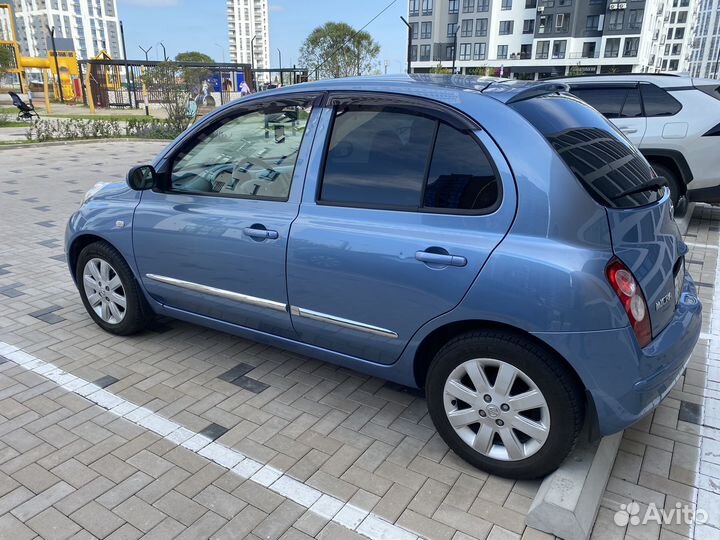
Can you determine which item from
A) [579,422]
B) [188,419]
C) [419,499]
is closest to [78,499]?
[188,419]

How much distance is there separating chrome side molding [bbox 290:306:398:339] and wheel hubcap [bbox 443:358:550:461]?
1.33 ft

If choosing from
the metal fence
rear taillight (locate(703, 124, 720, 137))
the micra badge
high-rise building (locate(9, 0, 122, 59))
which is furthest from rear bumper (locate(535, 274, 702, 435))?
high-rise building (locate(9, 0, 122, 59))

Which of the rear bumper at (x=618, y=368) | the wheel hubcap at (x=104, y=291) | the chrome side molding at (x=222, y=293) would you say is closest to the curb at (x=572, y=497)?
the rear bumper at (x=618, y=368)

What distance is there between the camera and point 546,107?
8.93 ft

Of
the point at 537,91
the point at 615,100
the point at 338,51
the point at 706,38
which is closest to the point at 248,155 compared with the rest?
the point at 537,91

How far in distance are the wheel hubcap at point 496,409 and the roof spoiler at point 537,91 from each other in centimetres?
123

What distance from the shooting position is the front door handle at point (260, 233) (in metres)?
3.08

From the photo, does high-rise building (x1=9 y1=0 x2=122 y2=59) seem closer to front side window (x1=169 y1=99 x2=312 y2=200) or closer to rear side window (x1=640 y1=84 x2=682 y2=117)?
rear side window (x1=640 y1=84 x2=682 y2=117)

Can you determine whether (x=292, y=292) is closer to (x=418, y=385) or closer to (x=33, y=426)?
(x=418, y=385)

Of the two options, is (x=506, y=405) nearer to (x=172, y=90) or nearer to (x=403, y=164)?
(x=403, y=164)

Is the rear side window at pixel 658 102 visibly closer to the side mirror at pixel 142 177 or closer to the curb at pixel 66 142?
the side mirror at pixel 142 177

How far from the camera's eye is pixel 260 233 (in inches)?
123

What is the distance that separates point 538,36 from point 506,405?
70391mm

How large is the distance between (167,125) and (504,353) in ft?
64.7
